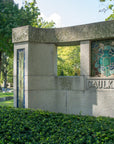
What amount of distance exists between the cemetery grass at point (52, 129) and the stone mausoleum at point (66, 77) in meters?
1.33

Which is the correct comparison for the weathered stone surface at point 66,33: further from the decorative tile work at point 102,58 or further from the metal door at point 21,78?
the metal door at point 21,78

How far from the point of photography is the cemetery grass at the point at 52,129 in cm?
358

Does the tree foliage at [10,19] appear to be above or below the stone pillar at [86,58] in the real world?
above

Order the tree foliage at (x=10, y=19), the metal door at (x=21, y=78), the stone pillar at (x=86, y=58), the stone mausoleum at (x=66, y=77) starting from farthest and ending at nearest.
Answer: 1. the tree foliage at (x=10, y=19)
2. the metal door at (x=21, y=78)
3. the stone pillar at (x=86, y=58)
4. the stone mausoleum at (x=66, y=77)

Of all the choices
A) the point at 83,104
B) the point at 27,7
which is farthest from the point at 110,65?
the point at 27,7

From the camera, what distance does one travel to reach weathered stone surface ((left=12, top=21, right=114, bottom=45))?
19.8 feet

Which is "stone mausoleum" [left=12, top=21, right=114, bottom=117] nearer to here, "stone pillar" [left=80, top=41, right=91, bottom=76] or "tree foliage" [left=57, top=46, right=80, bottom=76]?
"stone pillar" [left=80, top=41, right=91, bottom=76]

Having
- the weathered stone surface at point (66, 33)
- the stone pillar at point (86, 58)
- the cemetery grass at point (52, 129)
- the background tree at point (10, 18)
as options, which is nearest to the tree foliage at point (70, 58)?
the background tree at point (10, 18)

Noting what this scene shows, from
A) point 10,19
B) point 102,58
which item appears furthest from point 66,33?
point 10,19

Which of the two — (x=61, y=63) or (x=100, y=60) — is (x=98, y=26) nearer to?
(x=100, y=60)

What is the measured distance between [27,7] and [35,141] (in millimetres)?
18416

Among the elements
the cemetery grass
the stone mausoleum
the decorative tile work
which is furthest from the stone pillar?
the cemetery grass

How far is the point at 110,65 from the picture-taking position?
6.04m

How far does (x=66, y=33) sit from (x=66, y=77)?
1642 millimetres
